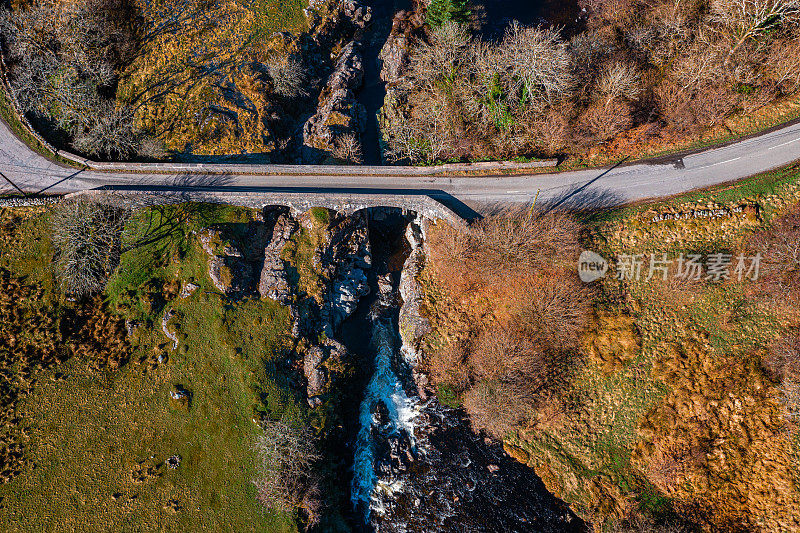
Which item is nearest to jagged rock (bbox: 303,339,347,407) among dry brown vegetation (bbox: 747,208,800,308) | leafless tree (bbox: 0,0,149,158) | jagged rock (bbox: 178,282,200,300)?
jagged rock (bbox: 178,282,200,300)

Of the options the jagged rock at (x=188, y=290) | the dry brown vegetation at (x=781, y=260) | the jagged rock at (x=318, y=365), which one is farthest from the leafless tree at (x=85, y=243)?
the dry brown vegetation at (x=781, y=260)

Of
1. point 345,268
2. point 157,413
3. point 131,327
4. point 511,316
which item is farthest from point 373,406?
point 131,327

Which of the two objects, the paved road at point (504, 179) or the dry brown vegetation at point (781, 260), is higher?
the paved road at point (504, 179)

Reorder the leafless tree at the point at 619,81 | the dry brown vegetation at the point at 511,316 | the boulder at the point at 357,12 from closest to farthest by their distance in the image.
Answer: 1. the dry brown vegetation at the point at 511,316
2. the leafless tree at the point at 619,81
3. the boulder at the point at 357,12

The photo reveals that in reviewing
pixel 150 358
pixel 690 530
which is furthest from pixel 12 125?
pixel 690 530

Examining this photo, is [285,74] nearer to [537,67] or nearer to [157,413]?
[537,67]

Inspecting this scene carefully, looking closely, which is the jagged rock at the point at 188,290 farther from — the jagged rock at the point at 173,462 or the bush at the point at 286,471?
the bush at the point at 286,471
